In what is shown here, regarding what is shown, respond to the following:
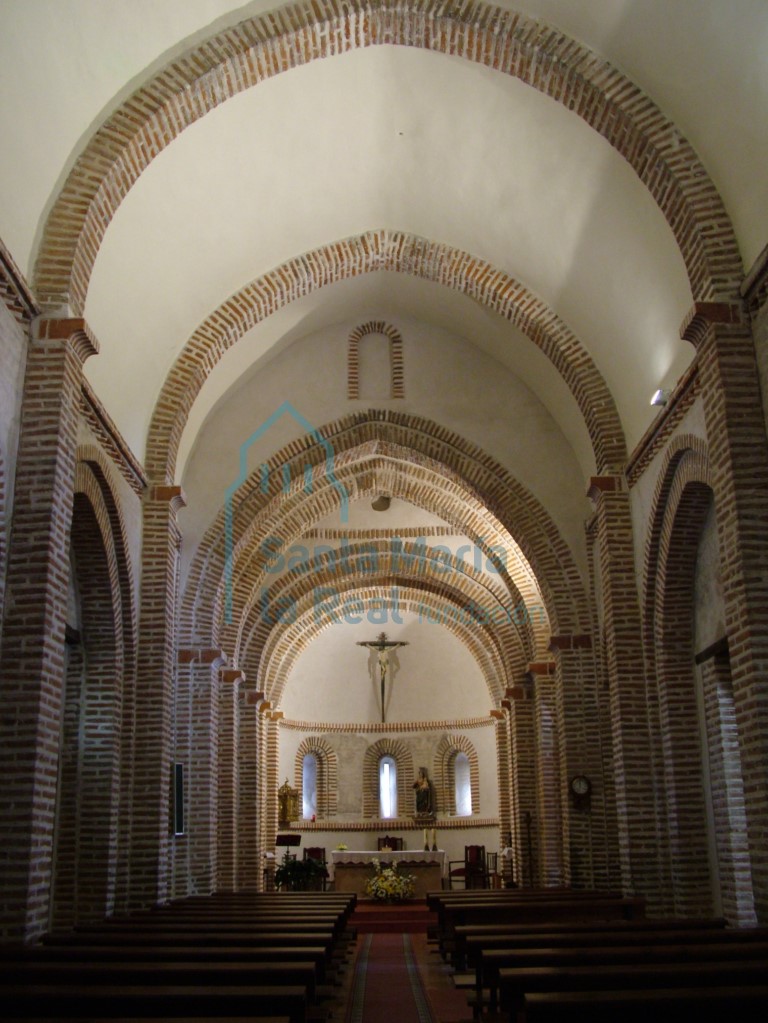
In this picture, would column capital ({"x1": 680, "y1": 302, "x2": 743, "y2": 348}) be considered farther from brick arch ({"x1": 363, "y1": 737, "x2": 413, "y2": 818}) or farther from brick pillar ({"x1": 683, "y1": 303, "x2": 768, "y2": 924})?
brick arch ({"x1": 363, "y1": 737, "x2": 413, "y2": 818})

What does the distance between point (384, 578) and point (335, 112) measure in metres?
12.8

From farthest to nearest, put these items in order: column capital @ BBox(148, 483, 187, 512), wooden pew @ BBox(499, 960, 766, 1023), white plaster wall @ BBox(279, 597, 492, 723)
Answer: white plaster wall @ BBox(279, 597, 492, 723)
column capital @ BBox(148, 483, 187, 512)
wooden pew @ BBox(499, 960, 766, 1023)

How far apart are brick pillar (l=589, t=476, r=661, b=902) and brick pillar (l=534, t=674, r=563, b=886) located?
3833mm

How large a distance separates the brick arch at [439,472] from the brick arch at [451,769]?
44.8ft

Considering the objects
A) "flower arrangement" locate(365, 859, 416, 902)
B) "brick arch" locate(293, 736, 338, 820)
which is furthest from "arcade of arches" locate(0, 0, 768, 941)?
"brick arch" locate(293, 736, 338, 820)

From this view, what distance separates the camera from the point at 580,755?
14.2 metres

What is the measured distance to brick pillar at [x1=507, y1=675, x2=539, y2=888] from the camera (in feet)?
60.3

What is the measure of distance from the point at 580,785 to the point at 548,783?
9.19 feet

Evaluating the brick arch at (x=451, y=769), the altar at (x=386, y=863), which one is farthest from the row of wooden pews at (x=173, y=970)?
the brick arch at (x=451, y=769)

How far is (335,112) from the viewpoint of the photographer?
1084 centimetres

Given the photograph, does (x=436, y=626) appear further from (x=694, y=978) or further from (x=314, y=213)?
(x=694, y=978)

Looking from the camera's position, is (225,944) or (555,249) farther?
(555,249)

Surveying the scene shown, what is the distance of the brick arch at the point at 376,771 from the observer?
2823cm

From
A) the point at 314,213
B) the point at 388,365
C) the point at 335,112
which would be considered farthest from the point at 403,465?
the point at 335,112
